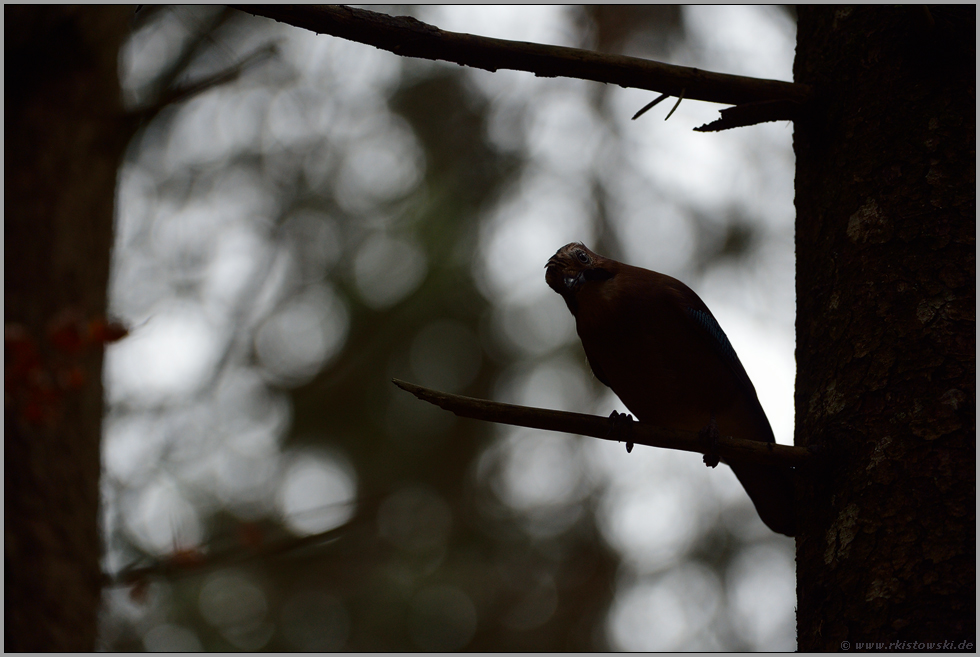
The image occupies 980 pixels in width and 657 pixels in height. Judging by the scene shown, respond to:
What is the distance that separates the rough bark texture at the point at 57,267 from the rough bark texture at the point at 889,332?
11.4ft

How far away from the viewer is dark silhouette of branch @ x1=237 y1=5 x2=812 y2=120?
2.15 metres

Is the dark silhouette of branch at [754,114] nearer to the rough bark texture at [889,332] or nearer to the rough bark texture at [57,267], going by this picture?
the rough bark texture at [889,332]

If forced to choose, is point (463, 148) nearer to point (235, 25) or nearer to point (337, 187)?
point (337, 187)

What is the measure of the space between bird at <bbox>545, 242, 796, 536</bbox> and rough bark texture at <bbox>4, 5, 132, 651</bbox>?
2.66m

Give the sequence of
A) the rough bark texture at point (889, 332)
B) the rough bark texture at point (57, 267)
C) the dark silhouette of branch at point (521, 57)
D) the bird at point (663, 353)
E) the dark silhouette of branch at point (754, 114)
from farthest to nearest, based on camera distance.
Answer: the rough bark texture at point (57, 267)
the bird at point (663, 353)
the dark silhouette of branch at point (754, 114)
the dark silhouette of branch at point (521, 57)
the rough bark texture at point (889, 332)

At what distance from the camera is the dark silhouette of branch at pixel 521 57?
2.15 m

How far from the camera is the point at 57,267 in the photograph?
4.22 meters

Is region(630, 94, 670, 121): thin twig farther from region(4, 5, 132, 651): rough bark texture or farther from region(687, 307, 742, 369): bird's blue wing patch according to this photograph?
region(4, 5, 132, 651): rough bark texture

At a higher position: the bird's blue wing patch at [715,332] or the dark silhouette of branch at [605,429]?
the bird's blue wing patch at [715,332]

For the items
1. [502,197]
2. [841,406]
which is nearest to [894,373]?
[841,406]

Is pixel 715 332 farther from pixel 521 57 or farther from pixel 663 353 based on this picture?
pixel 521 57

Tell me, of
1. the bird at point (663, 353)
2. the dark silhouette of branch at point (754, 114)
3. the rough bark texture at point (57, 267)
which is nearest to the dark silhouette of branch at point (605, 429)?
the bird at point (663, 353)

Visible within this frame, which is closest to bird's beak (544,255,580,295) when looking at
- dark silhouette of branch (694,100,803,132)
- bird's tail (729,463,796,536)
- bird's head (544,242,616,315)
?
bird's head (544,242,616,315)

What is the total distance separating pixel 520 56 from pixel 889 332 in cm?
148
